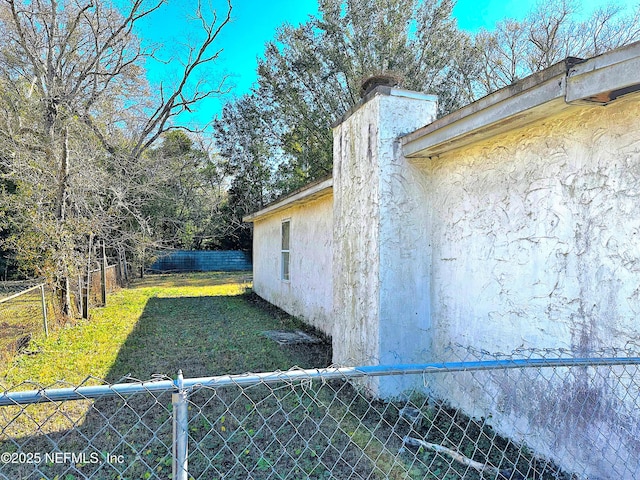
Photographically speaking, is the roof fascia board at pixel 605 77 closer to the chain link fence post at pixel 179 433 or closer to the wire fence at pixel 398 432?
the wire fence at pixel 398 432

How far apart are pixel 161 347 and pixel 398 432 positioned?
174 inches

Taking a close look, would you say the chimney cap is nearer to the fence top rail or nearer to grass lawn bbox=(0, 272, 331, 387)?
the fence top rail

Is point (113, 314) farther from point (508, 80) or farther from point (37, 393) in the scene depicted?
point (508, 80)

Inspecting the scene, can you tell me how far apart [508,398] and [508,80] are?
1879 centimetres

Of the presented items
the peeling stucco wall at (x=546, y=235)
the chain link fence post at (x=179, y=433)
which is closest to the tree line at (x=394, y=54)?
the peeling stucco wall at (x=546, y=235)

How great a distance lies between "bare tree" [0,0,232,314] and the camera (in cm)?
780

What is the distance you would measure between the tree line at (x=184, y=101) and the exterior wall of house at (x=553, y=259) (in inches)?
73.1

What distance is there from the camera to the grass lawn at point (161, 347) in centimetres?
538

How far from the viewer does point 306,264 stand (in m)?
8.41

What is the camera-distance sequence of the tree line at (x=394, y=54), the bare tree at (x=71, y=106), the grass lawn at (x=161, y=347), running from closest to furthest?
the grass lawn at (x=161, y=347) → the bare tree at (x=71, y=106) → the tree line at (x=394, y=54)

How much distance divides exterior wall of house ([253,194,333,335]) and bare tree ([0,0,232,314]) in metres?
3.49

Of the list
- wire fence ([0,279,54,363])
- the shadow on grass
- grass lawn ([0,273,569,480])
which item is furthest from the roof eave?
wire fence ([0,279,54,363])

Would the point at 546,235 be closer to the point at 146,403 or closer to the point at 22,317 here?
the point at 146,403

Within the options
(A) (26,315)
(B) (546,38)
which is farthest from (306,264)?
(B) (546,38)
